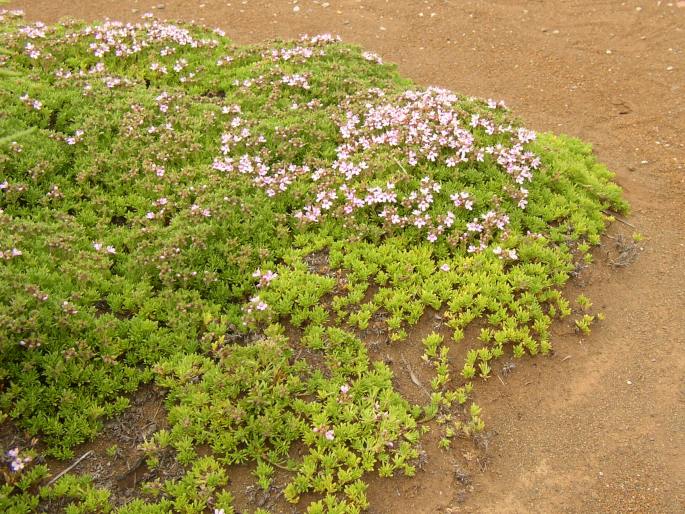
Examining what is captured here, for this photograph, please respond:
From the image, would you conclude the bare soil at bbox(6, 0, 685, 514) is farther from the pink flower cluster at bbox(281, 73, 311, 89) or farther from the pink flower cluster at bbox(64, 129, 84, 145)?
the pink flower cluster at bbox(64, 129, 84, 145)

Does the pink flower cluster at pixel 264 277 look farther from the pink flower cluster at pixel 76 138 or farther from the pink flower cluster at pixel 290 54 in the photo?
the pink flower cluster at pixel 290 54

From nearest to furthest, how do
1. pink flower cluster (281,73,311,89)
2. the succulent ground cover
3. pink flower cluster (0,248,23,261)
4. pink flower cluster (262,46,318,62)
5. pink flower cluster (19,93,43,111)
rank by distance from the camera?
the succulent ground cover < pink flower cluster (0,248,23,261) < pink flower cluster (19,93,43,111) < pink flower cluster (281,73,311,89) < pink flower cluster (262,46,318,62)

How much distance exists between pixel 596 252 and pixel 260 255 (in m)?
4.56

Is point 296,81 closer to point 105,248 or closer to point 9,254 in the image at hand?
point 105,248

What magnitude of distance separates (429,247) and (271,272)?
6.75ft

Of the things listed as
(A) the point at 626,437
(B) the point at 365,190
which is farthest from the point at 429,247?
(A) the point at 626,437

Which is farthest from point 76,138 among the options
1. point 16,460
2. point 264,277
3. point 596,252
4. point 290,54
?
point 596,252

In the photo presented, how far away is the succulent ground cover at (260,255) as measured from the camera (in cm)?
605

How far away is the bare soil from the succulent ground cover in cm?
35

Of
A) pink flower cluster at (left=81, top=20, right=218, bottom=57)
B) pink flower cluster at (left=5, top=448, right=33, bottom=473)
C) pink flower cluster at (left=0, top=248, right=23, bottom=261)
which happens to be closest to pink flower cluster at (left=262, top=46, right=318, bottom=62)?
pink flower cluster at (left=81, top=20, right=218, bottom=57)

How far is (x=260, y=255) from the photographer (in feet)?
25.5

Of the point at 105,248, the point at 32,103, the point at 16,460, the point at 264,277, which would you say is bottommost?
the point at 16,460

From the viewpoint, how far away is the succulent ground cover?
6055 millimetres

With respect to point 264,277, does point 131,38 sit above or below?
above
